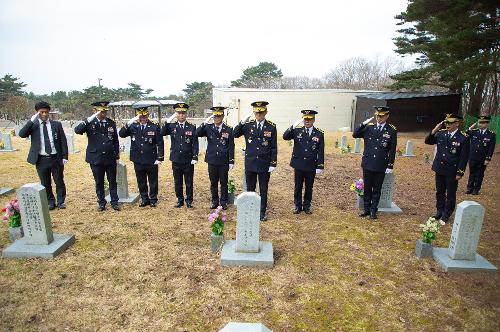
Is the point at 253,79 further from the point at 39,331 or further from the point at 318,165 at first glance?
the point at 39,331

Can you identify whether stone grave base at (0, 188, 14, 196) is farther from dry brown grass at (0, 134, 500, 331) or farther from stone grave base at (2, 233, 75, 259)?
stone grave base at (2, 233, 75, 259)

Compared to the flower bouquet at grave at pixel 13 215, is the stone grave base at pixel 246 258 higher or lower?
lower

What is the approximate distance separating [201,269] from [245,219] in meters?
1.02

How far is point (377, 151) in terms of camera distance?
6.75 meters

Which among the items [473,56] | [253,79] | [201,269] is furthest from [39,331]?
[253,79]

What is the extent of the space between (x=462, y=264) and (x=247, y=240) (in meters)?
3.37

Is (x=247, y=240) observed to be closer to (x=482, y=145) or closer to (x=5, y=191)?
(x=5, y=191)

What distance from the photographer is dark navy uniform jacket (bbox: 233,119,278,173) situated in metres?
6.76

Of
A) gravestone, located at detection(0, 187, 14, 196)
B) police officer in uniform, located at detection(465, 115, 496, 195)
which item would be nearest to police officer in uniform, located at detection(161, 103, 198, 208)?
gravestone, located at detection(0, 187, 14, 196)

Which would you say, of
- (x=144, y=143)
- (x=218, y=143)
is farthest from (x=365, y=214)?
(x=144, y=143)

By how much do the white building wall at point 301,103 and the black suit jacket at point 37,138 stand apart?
23.8 m

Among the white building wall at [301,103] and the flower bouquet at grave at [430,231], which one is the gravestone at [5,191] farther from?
the white building wall at [301,103]

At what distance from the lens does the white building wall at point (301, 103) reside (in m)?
29.9

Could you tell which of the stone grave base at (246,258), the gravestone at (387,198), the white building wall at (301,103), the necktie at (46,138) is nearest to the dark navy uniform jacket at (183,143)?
the necktie at (46,138)
